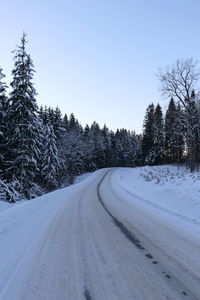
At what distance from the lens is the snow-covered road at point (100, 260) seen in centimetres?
330

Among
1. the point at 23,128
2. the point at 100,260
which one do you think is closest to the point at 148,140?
the point at 23,128

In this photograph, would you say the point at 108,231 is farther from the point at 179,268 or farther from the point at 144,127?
the point at 144,127

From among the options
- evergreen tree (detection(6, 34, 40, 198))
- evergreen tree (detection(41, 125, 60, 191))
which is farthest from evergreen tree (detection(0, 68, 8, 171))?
evergreen tree (detection(41, 125, 60, 191))

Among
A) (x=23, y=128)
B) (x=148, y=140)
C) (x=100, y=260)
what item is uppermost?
(x=148, y=140)

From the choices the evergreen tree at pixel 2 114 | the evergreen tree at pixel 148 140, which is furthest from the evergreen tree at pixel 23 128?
the evergreen tree at pixel 148 140

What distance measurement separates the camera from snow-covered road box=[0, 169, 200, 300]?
10.8ft

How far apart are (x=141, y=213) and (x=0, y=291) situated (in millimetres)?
6172

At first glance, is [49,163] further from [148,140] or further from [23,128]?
[148,140]

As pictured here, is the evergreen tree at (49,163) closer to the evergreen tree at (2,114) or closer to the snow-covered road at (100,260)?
the evergreen tree at (2,114)

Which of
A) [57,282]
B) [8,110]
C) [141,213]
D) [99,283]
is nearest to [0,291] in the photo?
[57,282]

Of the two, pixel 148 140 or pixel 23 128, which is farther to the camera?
pixel 148 140

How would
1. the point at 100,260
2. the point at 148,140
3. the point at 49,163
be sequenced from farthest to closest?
1. the point at 148,140
2. the point at 49,163
3. the point at 100,260

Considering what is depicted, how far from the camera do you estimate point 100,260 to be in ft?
14.4

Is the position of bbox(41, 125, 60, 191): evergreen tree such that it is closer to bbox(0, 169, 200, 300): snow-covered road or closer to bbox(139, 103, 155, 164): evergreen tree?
bbox(0, 169, 200, 300): snow-covered road
